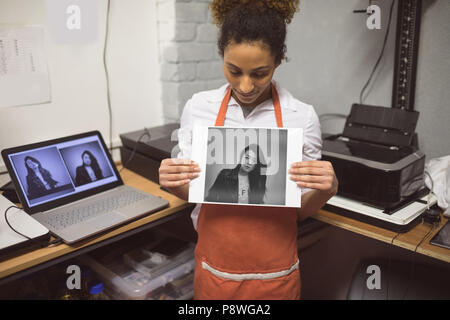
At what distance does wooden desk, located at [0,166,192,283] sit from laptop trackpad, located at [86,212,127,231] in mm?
24

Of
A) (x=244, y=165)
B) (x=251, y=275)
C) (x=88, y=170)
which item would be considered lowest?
(x=251, y=275)

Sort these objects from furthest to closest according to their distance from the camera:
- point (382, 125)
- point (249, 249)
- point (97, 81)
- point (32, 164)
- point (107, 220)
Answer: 1. point (97, 81)
2. point (382, 125)
3. point (32, 164)
4. point (107, 220)
5. point (249, 249)

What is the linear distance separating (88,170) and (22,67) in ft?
1.55

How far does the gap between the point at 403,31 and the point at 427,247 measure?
0.87 meters

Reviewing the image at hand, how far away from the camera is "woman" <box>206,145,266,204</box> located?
1033 millimetres

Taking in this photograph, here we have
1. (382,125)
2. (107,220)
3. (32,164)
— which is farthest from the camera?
(382,125)

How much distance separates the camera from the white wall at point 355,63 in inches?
58.0

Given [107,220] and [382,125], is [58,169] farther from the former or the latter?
[382,125]

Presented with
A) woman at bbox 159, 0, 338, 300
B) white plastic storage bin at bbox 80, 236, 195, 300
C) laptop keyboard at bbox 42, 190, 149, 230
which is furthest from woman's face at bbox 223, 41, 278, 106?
white plastic storage bin at bbox 80, 236, 195, 300

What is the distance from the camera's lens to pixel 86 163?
1.46m

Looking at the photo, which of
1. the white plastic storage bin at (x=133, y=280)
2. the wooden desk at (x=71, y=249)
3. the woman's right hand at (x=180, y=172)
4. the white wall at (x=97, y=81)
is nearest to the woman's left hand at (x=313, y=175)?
the woman's right hand at (x=180, y=172)

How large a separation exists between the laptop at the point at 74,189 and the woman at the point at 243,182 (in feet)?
1.22

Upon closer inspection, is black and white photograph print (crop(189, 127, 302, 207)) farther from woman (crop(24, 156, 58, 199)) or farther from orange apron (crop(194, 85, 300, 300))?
woman (crop(24, 156, 58, 199))

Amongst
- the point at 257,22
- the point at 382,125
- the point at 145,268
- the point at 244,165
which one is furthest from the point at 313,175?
the point at 145,268
